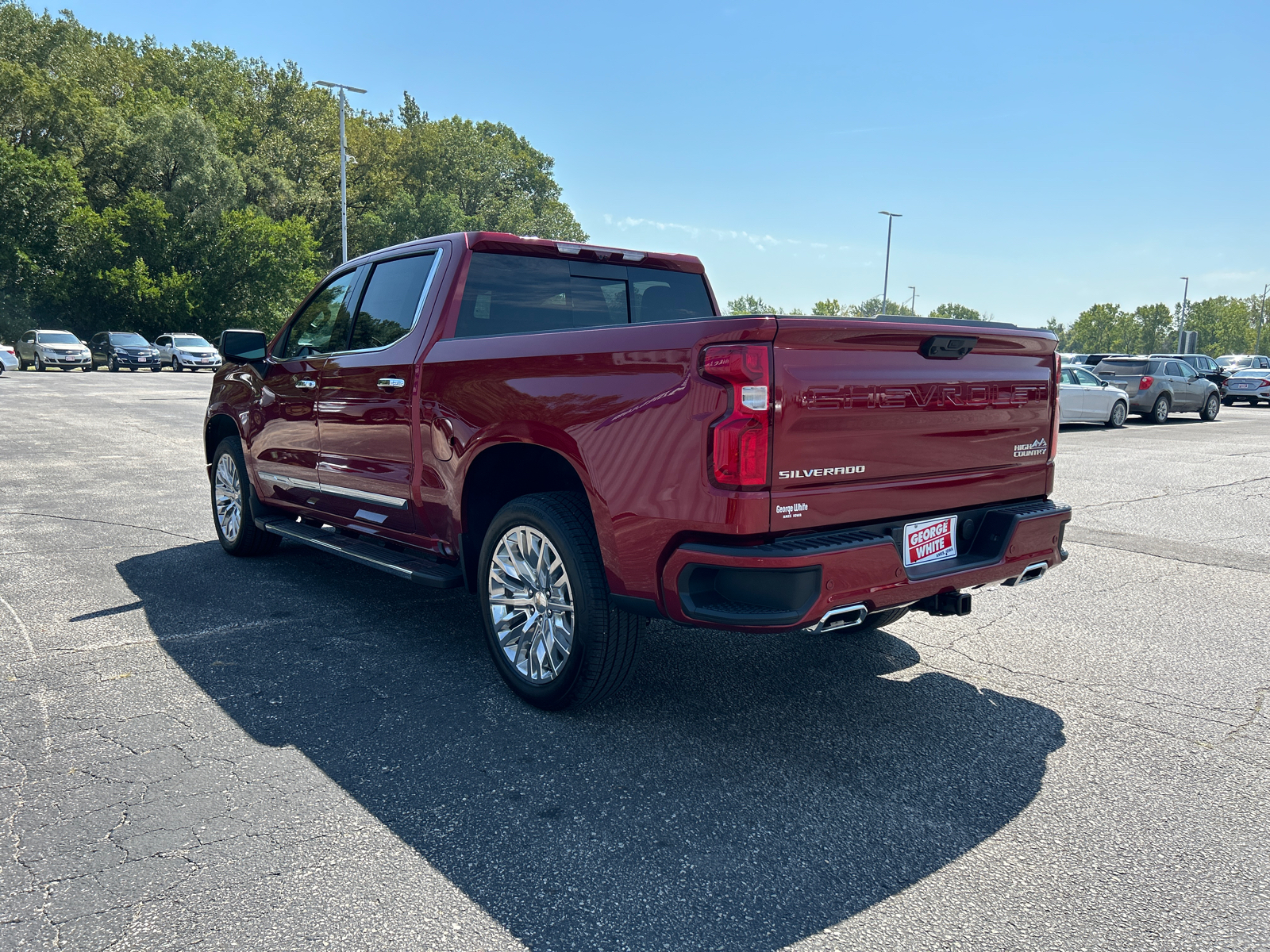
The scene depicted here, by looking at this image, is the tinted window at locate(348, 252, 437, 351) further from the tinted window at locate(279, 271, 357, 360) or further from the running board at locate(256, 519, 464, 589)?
the running board at locate(256, 519, 464, 589)

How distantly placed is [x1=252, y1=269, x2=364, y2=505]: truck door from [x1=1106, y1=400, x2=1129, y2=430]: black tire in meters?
19.5

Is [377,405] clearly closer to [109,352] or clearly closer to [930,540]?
[930,540]

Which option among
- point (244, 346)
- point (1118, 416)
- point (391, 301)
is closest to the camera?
point (391, 301)

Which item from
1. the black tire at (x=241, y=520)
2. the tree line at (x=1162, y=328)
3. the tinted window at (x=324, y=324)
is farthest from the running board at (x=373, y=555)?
the tree line at (x=1162, y=328)

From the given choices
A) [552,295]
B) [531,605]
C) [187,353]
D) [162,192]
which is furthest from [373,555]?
[162,192]

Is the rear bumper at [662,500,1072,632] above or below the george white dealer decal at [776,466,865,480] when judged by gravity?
below

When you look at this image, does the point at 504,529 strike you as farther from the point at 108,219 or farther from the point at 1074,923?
the point at 108,219

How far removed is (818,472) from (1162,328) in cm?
16911

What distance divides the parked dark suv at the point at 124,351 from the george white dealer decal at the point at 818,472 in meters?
40.2

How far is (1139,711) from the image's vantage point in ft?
13.0

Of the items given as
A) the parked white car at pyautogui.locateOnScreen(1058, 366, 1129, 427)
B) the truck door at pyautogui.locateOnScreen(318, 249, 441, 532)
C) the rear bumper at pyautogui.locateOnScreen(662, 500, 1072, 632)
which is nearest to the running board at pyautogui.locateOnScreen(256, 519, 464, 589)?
the truck door at pyautogui.locateOnScreen(318, 249, 441, 532)

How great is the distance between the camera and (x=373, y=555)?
4.81m

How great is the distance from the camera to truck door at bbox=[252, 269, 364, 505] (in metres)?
5.44

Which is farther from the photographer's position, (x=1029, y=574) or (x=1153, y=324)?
(x=1153, y=324)
